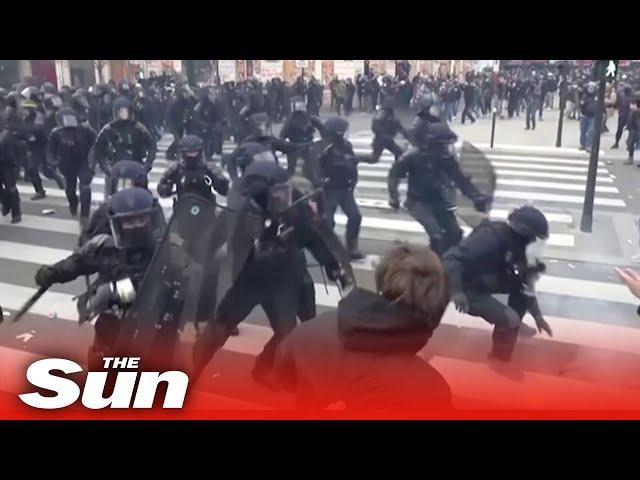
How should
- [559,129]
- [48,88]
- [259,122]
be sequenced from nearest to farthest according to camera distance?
[259,122] → [48,88] → [559,129]

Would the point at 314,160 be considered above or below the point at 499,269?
above

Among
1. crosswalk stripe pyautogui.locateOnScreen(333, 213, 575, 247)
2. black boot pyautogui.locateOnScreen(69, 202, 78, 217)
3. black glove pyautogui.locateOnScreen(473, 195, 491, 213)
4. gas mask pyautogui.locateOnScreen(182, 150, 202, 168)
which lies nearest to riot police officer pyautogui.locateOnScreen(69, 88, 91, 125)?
black boot pyautogui.locateOnScreen(69, 202, 78, 217)

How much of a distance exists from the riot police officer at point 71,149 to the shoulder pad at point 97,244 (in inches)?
85.9

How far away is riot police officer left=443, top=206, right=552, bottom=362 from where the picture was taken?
11.4 ft

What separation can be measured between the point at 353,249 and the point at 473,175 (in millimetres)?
1017

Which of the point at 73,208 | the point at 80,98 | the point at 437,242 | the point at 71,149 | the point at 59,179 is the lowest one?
the point at 73,208

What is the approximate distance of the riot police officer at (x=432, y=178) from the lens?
416cm

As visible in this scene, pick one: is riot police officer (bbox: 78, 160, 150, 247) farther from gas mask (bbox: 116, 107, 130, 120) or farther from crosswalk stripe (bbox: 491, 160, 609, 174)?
crosswalk stripe (bbox: 491, 160, 609, 174)

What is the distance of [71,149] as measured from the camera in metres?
5.80

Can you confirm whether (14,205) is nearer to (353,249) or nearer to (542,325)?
(353,249)

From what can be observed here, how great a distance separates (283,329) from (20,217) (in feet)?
9.27

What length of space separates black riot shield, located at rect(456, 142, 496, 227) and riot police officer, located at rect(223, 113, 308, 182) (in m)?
1.10

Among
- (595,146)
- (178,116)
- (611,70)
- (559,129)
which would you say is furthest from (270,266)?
(595,146)

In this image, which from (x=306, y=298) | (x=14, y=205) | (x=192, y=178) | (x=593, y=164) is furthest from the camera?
(x=14, y=205)
